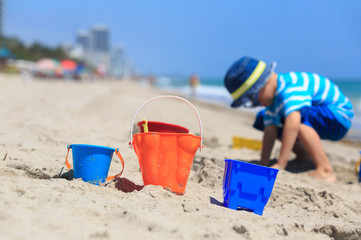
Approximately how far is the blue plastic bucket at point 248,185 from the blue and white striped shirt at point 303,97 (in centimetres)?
140

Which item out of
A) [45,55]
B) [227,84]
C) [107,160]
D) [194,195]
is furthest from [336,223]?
[45,55]

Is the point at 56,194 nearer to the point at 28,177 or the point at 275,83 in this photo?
the point at 28,177

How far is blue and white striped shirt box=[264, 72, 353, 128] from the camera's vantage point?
131 inches

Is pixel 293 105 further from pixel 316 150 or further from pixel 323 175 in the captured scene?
pixel 323 175

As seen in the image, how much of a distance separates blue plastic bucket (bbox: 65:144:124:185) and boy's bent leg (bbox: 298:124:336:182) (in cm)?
191

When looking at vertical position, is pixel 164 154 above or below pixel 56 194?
above

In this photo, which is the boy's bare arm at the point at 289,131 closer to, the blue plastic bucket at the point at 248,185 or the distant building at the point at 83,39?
the blue plastic bucket at the point at 248,185

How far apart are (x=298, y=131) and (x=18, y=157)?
2353 mm

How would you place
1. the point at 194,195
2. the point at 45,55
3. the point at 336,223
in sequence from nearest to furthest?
the point at 336,223
the point at 194,195
the point at 45,55

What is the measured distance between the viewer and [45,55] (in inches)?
2491

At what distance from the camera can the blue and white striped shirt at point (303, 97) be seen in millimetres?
3322

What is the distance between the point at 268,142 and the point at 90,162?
2.01 meters

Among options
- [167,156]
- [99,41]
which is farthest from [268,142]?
[99,41]

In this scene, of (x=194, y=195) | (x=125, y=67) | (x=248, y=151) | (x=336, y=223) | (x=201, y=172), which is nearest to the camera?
(x=336, y=223)
